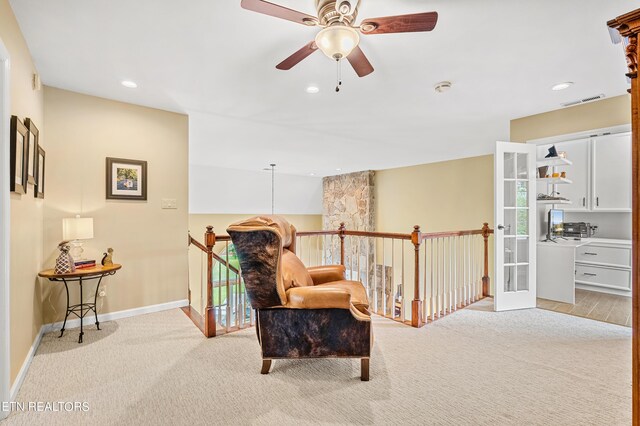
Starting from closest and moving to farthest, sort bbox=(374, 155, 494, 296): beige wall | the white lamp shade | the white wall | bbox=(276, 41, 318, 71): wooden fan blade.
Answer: bbox=(276, 41, 318, 71): wooden fan blade → the white lamp shade → bbox=(374, 155, 494, 296): beige wall → the white wall

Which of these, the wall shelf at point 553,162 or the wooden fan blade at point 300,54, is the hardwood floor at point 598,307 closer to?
the wall shelf at point 553,162

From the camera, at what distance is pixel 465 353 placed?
2.58 m

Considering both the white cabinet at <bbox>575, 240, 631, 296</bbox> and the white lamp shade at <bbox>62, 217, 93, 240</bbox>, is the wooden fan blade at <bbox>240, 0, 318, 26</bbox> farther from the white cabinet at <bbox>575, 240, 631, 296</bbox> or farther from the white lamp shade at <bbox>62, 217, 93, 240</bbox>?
the white cabinet at <bbox>575, 240, 631, 296</bbox>

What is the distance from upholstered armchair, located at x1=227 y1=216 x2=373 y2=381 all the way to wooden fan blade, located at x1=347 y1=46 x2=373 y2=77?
1244 millimetres

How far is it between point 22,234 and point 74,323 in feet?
4.67

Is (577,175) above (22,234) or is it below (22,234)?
above

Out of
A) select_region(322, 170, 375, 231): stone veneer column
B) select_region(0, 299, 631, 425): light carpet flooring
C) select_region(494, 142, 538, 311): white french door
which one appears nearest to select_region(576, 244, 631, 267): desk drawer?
select_region(494, 142, 538, 311): white french door

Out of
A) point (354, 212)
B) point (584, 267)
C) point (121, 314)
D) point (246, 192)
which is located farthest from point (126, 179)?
point (354, 212)

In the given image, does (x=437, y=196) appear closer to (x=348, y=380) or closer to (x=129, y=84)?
(x=348, y=380)

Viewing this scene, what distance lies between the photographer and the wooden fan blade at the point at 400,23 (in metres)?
1.62

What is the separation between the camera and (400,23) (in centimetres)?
167

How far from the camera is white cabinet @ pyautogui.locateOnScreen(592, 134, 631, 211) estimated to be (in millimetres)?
4039

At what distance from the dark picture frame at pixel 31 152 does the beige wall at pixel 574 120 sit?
5106 mm

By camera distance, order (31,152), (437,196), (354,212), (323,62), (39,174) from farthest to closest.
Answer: (354,212) < (437,196) < (39,174) < (323,62) < (31,152)
